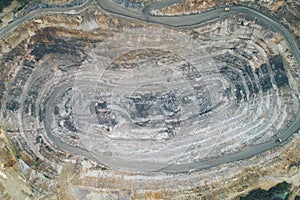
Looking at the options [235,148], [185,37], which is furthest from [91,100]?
[235,148]

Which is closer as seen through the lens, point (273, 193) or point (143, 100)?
point (273, 193)

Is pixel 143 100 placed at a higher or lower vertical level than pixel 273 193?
higher

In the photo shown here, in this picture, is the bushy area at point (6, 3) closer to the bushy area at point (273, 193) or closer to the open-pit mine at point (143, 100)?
the open-pit mine at point (143, 100)

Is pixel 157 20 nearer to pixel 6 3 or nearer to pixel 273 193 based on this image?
pixel 6 3

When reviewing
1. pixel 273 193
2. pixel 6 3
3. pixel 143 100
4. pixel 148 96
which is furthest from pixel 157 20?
pixel 273 193

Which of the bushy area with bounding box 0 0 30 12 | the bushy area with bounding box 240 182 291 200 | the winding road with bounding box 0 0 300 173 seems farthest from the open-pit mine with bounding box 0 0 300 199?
the bushy area with bounding box 240 182 291 200

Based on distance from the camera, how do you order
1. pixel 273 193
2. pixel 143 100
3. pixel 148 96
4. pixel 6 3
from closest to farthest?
pixel 273 193
pixel 6 3
pixel 143 100
pixel 148 96

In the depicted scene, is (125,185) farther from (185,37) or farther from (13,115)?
(185,37)
